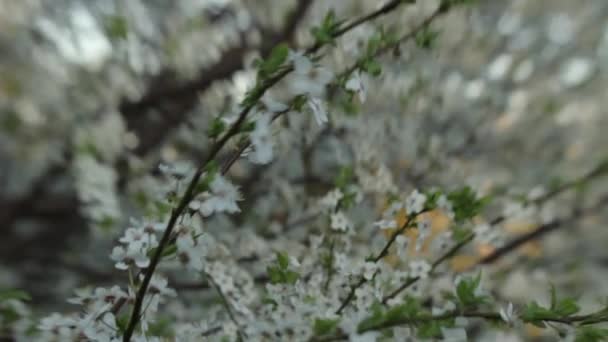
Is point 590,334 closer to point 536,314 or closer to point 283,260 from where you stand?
point 536,314

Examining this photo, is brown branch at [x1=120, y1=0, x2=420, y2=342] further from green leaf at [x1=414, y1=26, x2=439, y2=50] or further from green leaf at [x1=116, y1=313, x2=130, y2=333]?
green leaf at [x1=414, y1=26, x2=439, y2=50]

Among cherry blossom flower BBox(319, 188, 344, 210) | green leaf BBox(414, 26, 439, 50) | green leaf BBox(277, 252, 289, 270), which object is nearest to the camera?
green leaf BBox(277, 252, 289, 270)

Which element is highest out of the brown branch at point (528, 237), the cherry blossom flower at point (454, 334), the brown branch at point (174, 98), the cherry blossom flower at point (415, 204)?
the brown branch at point (174, 98)

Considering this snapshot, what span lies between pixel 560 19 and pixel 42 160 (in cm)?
389

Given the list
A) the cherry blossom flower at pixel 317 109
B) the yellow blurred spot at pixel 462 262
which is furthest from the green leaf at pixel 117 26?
the cherry blossom flower at pixel 317 109

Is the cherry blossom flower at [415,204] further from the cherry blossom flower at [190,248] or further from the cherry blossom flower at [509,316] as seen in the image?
the cherry blossom flower at [190,248]

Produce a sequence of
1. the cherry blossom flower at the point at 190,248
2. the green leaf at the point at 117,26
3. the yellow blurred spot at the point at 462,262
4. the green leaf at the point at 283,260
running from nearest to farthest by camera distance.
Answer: the cherry blossom flower at the point at 190,248, the green leaf at the point at 283,260, the yellow blurred spot at the point at 462,262, the green leaf at the point at 117,26

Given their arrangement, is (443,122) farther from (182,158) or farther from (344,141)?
(182,158)

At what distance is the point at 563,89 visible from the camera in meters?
4.80

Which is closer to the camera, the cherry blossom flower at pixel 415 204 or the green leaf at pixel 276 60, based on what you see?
the green leaf at pixel 276 60

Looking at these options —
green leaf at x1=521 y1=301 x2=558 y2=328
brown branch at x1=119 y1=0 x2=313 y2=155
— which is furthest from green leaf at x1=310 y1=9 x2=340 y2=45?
brown branch at x1=119 y1=0 x2=313 y2=155

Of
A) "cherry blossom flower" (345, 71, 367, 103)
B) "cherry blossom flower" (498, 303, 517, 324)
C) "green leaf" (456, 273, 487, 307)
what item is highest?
"cherry blossom flower" (345, 71, 367, 103)

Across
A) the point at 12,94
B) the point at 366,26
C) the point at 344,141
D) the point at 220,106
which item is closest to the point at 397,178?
the point at 344,141

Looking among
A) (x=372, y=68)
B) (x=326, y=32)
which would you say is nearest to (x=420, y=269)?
(x=372, y=68)
